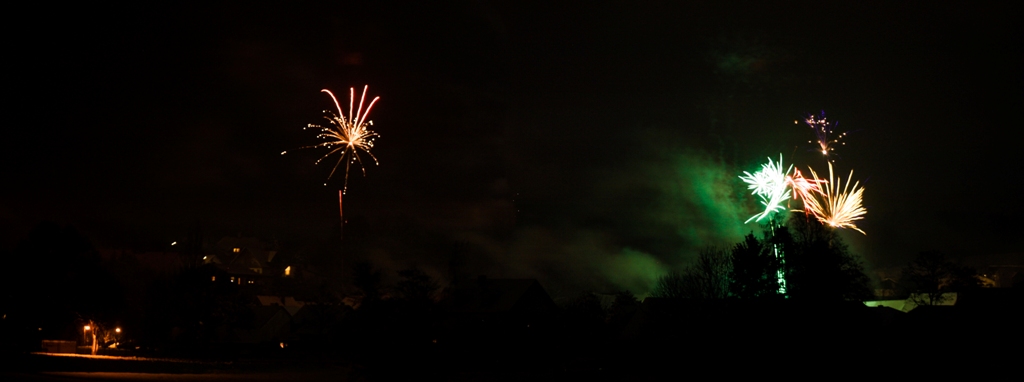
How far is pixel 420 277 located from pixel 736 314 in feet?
67.3

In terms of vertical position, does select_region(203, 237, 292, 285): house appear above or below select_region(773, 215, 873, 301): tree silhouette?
above

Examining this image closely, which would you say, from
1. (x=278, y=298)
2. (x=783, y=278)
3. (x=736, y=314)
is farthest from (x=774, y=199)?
(x=278, y=298)

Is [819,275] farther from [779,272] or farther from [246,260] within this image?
[246,260]

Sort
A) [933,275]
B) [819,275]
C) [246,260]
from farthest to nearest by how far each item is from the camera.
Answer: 1. [246,260]
2. [933,275]
3. [819,275]

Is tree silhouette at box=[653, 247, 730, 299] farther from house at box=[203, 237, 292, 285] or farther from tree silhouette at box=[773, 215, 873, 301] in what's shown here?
house at box=[203, 237, 292, 285]

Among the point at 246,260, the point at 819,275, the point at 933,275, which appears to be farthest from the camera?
the point at 246,260

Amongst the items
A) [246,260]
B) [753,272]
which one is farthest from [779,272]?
[246,260]

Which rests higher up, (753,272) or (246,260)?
(246,260)

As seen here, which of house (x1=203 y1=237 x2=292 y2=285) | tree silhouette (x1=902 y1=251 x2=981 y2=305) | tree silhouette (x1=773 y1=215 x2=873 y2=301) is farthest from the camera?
house (x1=203 y1=237 x2=292 y2=285)

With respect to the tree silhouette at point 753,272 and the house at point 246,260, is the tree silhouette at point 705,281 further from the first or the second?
the house at point 246,260

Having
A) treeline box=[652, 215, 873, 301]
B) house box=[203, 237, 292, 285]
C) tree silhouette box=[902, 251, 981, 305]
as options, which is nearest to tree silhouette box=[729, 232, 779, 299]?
treeline box=[652, 215, 873, 301]

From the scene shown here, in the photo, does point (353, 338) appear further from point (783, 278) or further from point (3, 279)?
point (3, 279)

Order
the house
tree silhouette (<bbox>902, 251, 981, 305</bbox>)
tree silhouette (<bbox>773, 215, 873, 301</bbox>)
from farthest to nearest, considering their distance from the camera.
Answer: the house < tree silhouette (<bbox>902, 251, 981, 305</bbox>) < tree silhouette (<bbox>773, 215, 873, 301</bbox>)

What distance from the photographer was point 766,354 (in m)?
30.8
